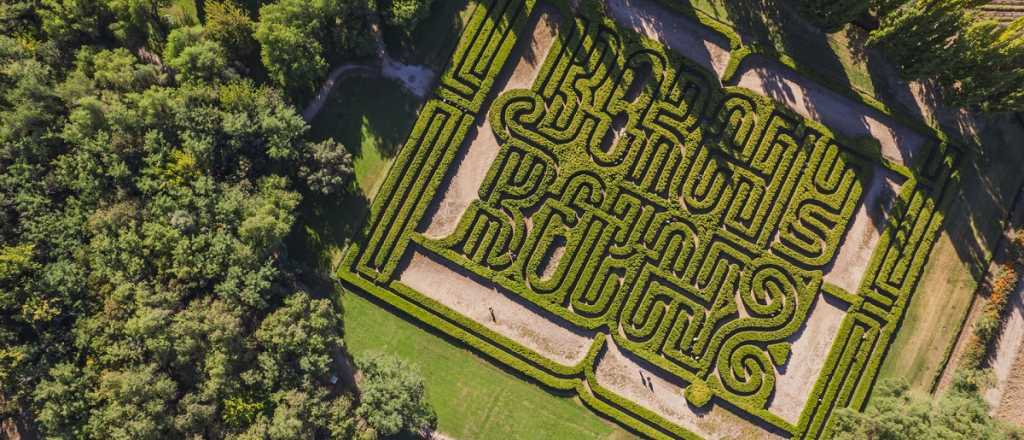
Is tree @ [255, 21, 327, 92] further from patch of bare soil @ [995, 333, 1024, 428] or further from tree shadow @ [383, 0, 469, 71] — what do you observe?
patch of bare soil @ [995, 333, 1024, 428]

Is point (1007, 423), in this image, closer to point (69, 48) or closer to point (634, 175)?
point (634, 175)

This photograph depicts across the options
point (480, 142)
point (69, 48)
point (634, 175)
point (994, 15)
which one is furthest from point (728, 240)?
point (69, 48)

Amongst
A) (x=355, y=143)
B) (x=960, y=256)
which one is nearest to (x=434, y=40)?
(x=355, y=143)

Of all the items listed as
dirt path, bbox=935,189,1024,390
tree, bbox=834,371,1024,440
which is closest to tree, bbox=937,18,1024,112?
dirt path, bbox=935,189,1024,390

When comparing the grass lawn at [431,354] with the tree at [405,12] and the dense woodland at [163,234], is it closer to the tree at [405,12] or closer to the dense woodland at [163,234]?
the dense woodland at [163,234]

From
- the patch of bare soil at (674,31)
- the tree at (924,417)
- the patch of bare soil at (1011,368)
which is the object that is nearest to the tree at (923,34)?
the patch of bare soil at (674,31)

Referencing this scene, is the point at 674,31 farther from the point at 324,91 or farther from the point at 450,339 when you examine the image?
the point at 450,339
